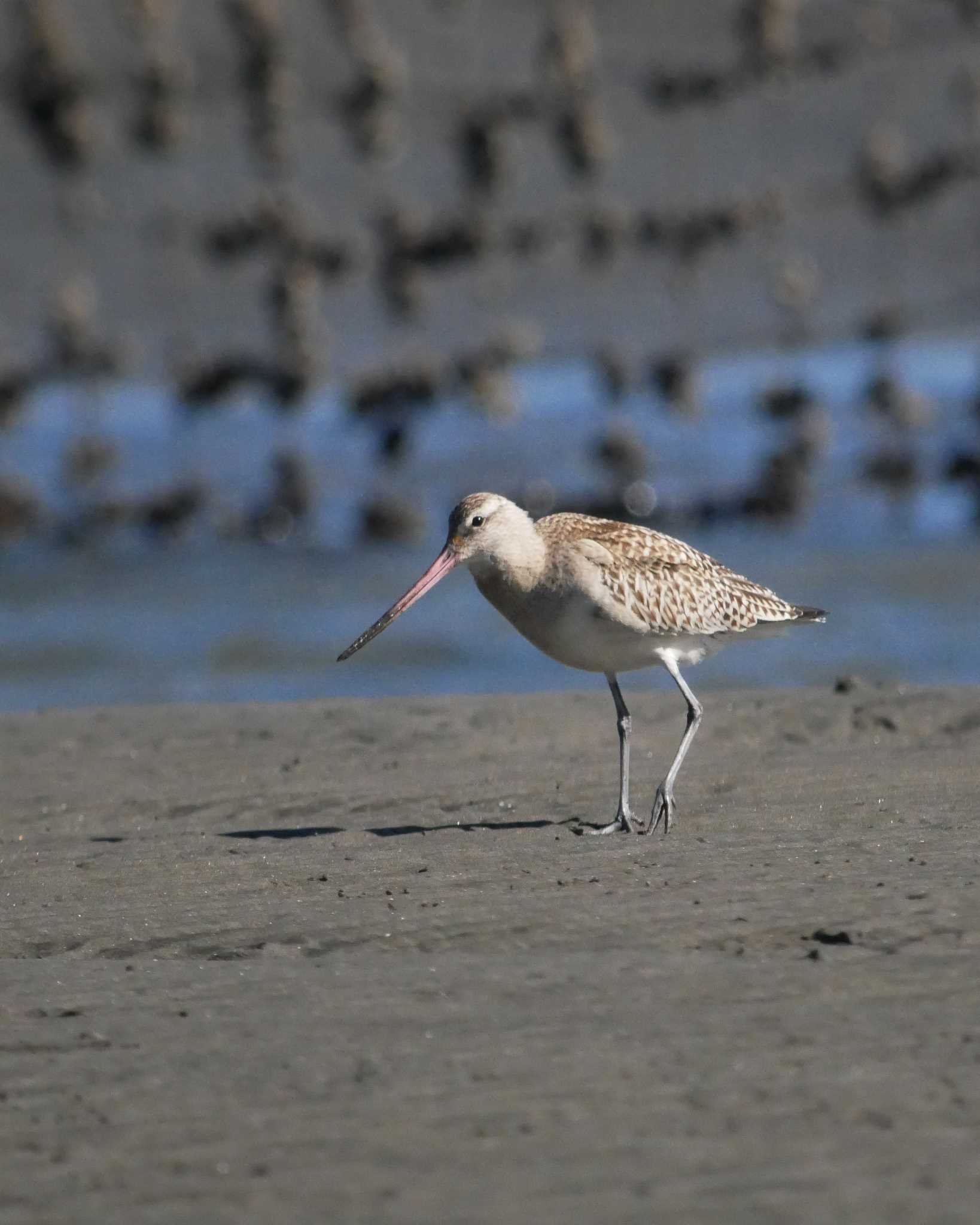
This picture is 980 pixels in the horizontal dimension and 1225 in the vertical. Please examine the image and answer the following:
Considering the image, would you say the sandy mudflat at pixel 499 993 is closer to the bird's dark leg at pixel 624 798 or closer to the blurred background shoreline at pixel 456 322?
the bird's dark leg at pixel 624 798

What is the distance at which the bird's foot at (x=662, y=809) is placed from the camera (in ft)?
24.2

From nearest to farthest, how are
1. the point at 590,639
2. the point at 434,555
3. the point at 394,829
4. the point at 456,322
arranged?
1. the point at 394,829
2. the point at 590,639
3. the point at 434,555
4. the point at 456,322

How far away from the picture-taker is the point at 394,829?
7.63 meters

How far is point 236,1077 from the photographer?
190 inches

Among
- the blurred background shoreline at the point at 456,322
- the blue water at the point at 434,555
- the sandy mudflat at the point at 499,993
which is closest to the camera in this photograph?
the sandy mudflat at the point at 499,993

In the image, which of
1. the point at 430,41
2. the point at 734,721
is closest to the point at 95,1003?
the point at 734,721

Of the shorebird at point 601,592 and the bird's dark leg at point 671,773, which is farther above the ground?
the shorebird at point 601,592

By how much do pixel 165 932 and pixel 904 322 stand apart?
25.3m

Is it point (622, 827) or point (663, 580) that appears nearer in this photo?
point (622, 827)

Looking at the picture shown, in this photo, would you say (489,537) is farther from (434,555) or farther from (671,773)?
(434,555)

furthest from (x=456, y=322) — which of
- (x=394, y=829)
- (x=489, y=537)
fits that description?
(x=394, y=829)

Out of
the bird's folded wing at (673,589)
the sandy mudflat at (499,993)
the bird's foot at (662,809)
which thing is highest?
the bird's folded wing at (673,589)

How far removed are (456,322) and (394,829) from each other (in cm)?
2393

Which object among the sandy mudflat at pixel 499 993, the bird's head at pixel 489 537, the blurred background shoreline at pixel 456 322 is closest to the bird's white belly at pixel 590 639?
the bird's head at pixel 489 537
